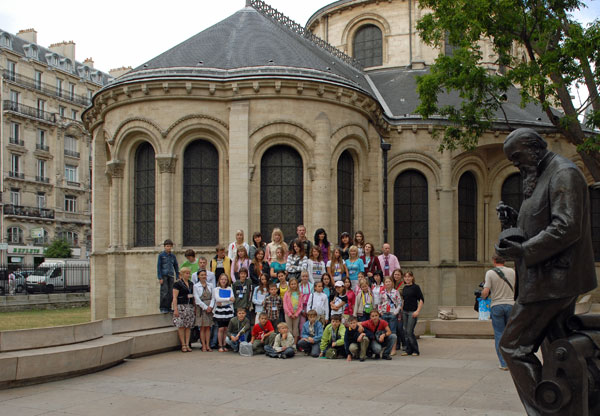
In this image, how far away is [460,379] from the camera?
9422mm

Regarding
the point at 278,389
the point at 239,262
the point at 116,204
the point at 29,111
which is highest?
the point at 29,111

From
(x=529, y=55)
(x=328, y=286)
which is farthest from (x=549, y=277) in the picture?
(x=529, y=55)

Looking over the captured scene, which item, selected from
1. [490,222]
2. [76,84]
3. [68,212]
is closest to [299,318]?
[490,222]

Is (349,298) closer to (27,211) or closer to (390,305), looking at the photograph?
(390,305)

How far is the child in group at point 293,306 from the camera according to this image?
495 inches

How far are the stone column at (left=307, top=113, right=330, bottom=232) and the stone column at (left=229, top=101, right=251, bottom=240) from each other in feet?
7.20

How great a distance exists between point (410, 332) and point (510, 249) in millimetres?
7922

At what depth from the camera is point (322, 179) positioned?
21.1 metres

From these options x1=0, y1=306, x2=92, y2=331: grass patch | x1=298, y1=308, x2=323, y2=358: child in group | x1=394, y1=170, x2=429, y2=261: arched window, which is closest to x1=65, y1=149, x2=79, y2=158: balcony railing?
x1=0, y1=306, x2=92, y2=331: grass patch

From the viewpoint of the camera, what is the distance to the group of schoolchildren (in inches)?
464

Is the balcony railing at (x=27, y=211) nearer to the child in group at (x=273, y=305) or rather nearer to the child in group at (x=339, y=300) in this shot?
the child in group at (x=273, y=305)

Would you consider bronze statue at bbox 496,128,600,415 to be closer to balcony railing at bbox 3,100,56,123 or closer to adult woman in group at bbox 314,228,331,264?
adult woman in group at bbox 314,228,331,264

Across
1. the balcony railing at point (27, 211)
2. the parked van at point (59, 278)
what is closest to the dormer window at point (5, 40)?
the balcony railing at point (27, 211)

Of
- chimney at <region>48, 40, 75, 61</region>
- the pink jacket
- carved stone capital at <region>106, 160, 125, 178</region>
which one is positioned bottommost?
the pink jacket
